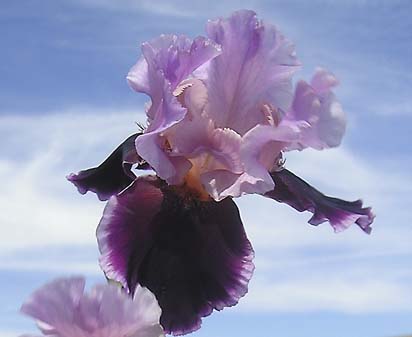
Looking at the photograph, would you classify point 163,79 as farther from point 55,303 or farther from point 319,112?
point 55,303

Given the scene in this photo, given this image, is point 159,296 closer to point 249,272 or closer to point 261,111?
point 249,272

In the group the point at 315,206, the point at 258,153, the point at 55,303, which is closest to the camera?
the point at 55,303

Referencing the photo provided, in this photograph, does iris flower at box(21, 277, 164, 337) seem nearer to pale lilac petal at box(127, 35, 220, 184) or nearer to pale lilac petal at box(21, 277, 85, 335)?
pale lilac petal at box(21, 277, 85, 335)

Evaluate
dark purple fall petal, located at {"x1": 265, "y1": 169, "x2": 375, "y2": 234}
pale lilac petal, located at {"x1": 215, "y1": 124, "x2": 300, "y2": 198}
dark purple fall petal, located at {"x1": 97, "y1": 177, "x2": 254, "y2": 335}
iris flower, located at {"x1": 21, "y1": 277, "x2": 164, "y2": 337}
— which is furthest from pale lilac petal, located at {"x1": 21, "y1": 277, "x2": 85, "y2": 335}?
dark purple fall petal, located at {"x1": 265, "y1": 169, "x2": 375, "y2": 234}

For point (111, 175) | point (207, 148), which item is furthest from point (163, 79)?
point (111, 175)

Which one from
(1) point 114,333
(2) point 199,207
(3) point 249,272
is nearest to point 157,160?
(2) point 199,207

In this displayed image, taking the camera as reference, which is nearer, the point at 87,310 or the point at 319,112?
the point at 87,310
